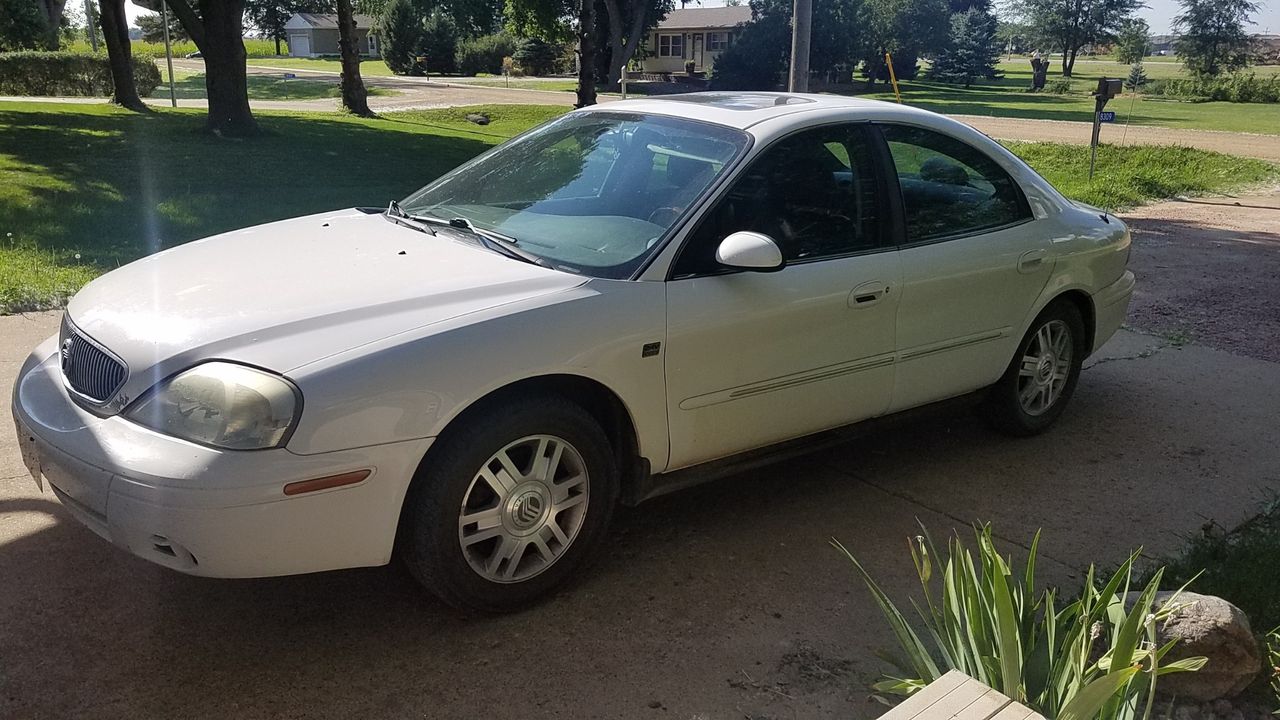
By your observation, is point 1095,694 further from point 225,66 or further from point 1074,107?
point 1074,107

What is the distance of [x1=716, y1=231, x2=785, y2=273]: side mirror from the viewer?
3.75 meters

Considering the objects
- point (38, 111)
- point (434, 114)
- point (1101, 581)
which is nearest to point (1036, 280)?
point (1101, 581)

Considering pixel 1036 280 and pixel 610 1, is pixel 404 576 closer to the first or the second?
pixel 1036 280

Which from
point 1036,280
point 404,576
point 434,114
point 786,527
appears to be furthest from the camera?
point 434,114

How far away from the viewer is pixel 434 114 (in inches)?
1153

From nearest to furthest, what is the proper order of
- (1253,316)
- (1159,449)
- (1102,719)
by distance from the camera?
1. (1102,719)
2. (1159,449)
3. (1253,316)

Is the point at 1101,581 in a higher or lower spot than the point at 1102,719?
lower

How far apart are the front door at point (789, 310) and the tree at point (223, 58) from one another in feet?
48.4

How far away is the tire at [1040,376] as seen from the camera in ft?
17.3

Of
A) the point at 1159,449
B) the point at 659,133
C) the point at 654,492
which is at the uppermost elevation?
the point at 659,133

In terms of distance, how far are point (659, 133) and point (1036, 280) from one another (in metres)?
2.00

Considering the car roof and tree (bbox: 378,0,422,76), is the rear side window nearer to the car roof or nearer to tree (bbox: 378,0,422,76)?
the car roof

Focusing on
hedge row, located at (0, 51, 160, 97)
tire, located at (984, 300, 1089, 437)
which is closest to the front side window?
tire, located at (984, 300, 1089, 437)

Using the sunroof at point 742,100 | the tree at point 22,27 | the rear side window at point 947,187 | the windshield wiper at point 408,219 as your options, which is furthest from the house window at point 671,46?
the windshield wiper at point 408,219
